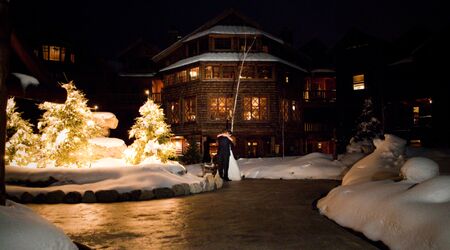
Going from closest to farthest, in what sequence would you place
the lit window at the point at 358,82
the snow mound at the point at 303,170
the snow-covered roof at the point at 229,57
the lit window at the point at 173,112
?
the snow mound at the point at 303,170 → the snow-covered roof at the point at 229,57 → the lit window at the point at 173,112 → the lit window at the point at 358,82

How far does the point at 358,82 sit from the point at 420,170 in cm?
3241

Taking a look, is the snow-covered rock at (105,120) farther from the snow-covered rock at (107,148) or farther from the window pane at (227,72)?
the window pane at (227,72)

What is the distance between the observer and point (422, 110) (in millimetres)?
33531

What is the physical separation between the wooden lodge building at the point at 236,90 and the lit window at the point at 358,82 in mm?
5898

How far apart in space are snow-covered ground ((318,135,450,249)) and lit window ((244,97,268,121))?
23519 mm

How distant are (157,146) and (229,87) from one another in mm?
16736

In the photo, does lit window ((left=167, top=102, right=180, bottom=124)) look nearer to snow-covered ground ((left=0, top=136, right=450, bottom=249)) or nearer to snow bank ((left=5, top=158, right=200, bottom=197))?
snow-covered ground ((left=0, top=136, right=450, bottom=249))

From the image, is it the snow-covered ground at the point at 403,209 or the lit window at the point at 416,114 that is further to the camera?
the lit window at the point at 416,114

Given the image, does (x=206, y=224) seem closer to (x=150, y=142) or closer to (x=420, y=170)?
(x=420, y=170)

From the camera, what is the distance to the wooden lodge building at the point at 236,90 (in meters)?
32.2

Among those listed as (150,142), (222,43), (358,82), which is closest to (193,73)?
(222,43)

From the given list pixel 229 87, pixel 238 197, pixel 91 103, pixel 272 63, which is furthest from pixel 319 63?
pixel 238 197

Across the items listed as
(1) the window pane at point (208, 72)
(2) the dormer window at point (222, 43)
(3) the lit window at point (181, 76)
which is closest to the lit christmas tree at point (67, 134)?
(1) the window pane at point (208, 72)

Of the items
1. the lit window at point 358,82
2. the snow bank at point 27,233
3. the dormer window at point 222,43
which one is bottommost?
the snow bank at point 27,233
